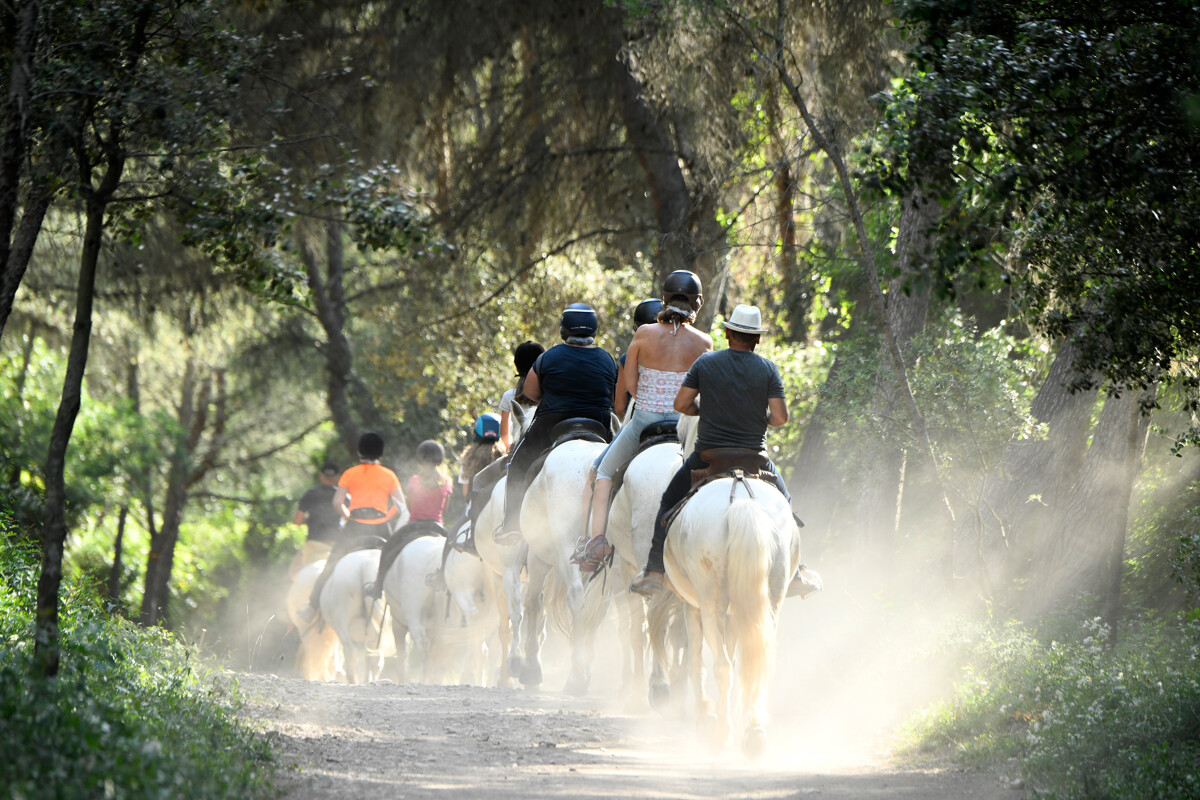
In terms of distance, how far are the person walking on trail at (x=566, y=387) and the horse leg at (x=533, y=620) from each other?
1.55 ft

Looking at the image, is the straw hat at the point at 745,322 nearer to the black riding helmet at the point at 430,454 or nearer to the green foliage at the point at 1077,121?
the green foliage at the point at 1077,121

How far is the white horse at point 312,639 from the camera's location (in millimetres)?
15641

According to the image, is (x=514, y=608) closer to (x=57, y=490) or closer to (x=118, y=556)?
(x=57, y=490)

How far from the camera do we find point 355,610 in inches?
559

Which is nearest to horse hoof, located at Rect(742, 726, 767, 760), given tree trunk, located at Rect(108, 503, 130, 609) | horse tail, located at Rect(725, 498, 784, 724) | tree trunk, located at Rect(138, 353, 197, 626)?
horse tail, located at Rect(725, 498, 784, 724)

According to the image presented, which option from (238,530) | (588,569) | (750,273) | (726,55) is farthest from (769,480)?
(238,530)

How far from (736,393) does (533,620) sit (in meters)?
4.15

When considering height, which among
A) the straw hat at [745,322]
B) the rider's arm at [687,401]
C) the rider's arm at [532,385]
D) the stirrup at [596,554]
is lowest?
the stirrup at [596,554]

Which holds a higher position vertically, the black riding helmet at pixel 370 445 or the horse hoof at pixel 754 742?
the black riding helmet at pixel 370 445

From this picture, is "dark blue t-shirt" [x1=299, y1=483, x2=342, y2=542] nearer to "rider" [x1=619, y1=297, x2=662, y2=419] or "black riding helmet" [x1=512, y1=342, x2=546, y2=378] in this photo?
"black riding helmet" [x1=512, y1=342, x2=546, y2=378]

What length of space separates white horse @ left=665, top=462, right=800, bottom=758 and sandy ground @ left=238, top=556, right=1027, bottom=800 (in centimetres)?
38

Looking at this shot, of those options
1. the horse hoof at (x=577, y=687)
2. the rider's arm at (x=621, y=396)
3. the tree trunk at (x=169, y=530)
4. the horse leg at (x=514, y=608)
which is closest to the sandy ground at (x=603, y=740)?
the horse hoof at (x=577, y=687)

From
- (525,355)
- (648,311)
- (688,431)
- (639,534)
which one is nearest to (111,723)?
(688,431)

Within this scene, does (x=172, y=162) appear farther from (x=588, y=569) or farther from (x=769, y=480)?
(x=769, y=480)
